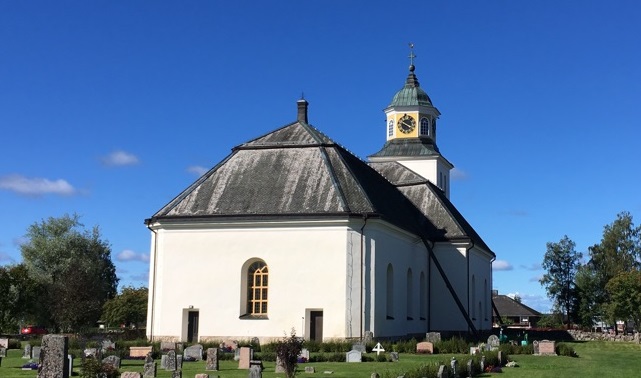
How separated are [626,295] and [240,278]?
1750 inches

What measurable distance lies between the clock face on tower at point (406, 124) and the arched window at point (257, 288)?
2540cm

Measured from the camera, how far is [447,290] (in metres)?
50.6

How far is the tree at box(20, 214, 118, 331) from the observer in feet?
182

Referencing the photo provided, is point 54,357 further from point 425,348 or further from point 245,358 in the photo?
point 425,348

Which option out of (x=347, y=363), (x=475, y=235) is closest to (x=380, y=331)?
(x=347, y=363)

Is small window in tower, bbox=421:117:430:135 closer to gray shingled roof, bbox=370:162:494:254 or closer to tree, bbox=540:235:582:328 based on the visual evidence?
gray shingled roof, bbox=370:162:494:254

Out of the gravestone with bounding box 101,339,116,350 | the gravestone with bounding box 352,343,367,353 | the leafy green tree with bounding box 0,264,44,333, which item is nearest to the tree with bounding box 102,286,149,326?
the leafy green tree with bounding box 0,264,44,333

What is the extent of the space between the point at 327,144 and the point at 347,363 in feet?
51.4

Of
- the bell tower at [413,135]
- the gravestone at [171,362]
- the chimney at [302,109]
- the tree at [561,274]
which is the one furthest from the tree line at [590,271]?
the gravestone at [171,362]

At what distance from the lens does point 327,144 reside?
42.8 m

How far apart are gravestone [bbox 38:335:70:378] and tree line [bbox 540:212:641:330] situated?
6670 cm

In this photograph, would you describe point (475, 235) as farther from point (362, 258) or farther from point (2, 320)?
point (2, 320)

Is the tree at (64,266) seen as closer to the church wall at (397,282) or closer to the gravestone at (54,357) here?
the church wall at (397,282)

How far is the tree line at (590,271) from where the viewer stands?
81812 mm
